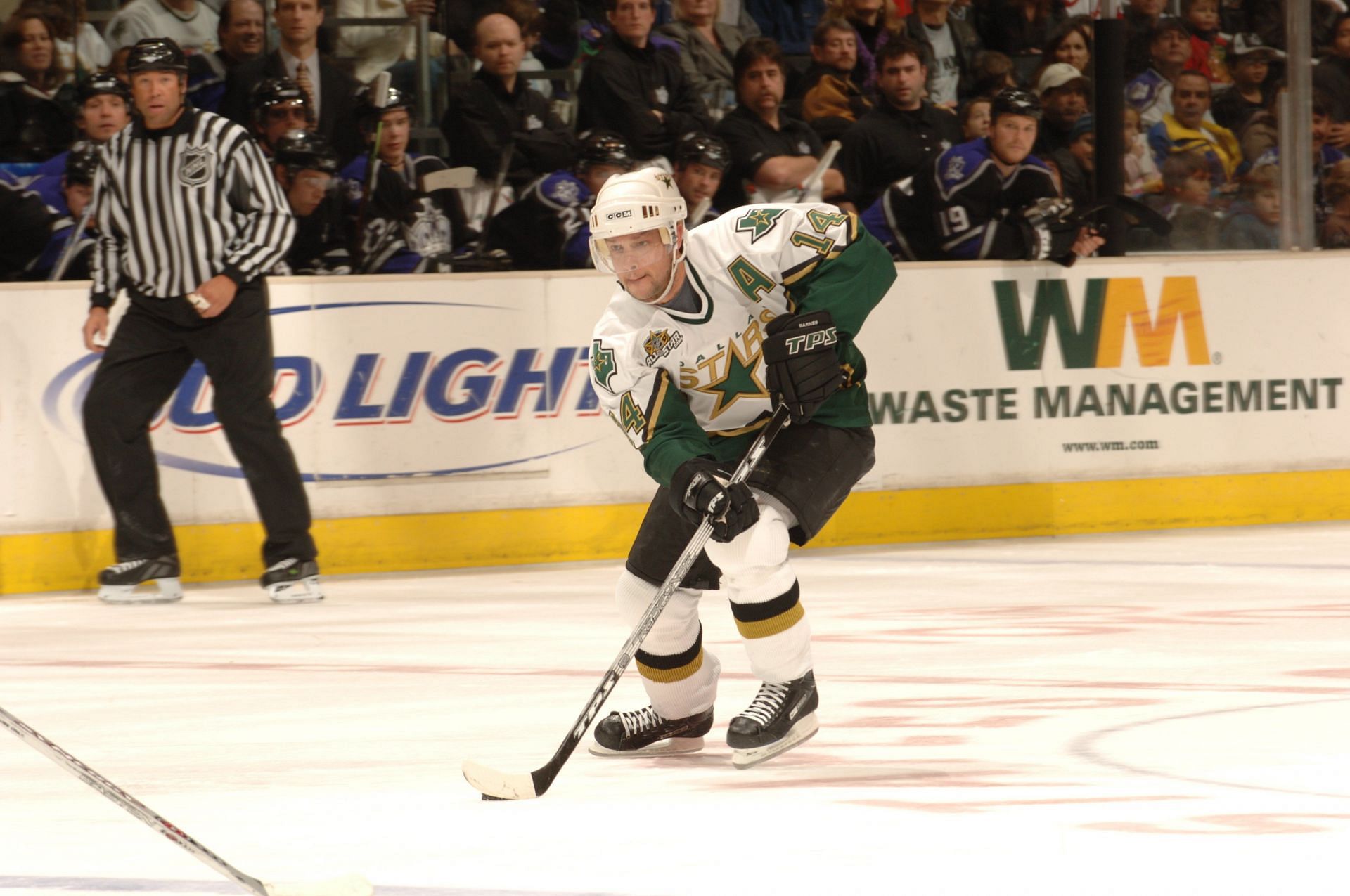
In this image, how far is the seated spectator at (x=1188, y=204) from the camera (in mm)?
7691

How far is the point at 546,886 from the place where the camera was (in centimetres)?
259

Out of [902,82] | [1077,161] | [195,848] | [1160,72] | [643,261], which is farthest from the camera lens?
[1077,161]

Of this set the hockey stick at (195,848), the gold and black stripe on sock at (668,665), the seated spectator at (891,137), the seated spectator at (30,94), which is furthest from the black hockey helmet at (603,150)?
the hockey stick at (195,848)

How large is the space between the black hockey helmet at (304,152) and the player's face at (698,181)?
48.2 inches

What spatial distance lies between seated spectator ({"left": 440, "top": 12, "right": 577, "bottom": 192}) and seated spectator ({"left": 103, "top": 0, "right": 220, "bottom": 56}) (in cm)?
90

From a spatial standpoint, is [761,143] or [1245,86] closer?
[761,143]

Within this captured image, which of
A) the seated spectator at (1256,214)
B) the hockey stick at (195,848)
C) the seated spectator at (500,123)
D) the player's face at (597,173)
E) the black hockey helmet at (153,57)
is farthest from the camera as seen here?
the seated spectator at (1256,214)

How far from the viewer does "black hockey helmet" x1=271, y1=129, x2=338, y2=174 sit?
6707mm

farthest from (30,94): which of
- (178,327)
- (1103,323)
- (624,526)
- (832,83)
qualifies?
(1103,323)

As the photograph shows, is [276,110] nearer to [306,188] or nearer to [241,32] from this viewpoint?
[306,188]

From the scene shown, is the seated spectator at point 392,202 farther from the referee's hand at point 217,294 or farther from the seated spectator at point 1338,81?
the seated spectator at point 1338,81

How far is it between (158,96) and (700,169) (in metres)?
1.95

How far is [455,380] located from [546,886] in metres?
4.21

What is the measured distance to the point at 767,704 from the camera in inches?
140
